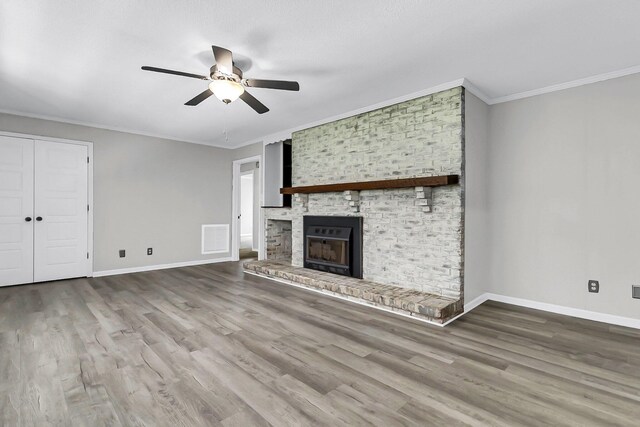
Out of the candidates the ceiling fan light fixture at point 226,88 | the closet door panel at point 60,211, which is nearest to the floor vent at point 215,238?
the closet door panel at point 60,211

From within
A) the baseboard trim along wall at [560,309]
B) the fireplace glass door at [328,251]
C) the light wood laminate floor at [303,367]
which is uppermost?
the fireplace glass door at [328,251]

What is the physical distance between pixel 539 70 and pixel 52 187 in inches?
256

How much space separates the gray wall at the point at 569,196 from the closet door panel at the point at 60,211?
238 inches

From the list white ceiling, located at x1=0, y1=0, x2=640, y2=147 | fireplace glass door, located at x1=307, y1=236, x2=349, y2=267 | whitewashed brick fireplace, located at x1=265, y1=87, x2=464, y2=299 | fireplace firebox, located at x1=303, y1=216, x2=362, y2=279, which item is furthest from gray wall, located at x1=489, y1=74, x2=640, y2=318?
fireplace glass door, located at x1=307, y1=236, x2=349, y2=267

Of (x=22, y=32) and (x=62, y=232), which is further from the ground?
(x=22, y=32)

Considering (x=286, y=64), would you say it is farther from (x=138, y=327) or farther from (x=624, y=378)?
(x=624, y=378)

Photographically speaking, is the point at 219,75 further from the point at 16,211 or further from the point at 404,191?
the point at 16,211

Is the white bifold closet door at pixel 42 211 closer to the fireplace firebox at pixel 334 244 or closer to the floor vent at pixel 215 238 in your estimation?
the floor vent at pixel 215 238

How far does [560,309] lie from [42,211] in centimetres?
694

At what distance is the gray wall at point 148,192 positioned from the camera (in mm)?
5109

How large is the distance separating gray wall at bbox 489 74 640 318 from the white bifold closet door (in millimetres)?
6065

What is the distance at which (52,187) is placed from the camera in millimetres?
4730

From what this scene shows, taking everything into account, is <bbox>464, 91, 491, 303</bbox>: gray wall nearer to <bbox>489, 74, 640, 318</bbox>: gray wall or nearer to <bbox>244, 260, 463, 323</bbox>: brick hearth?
<bbox>489, 74, 640, 318</bbox>: gray wall

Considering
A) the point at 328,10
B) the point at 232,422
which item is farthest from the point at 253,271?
the point at 328,10
